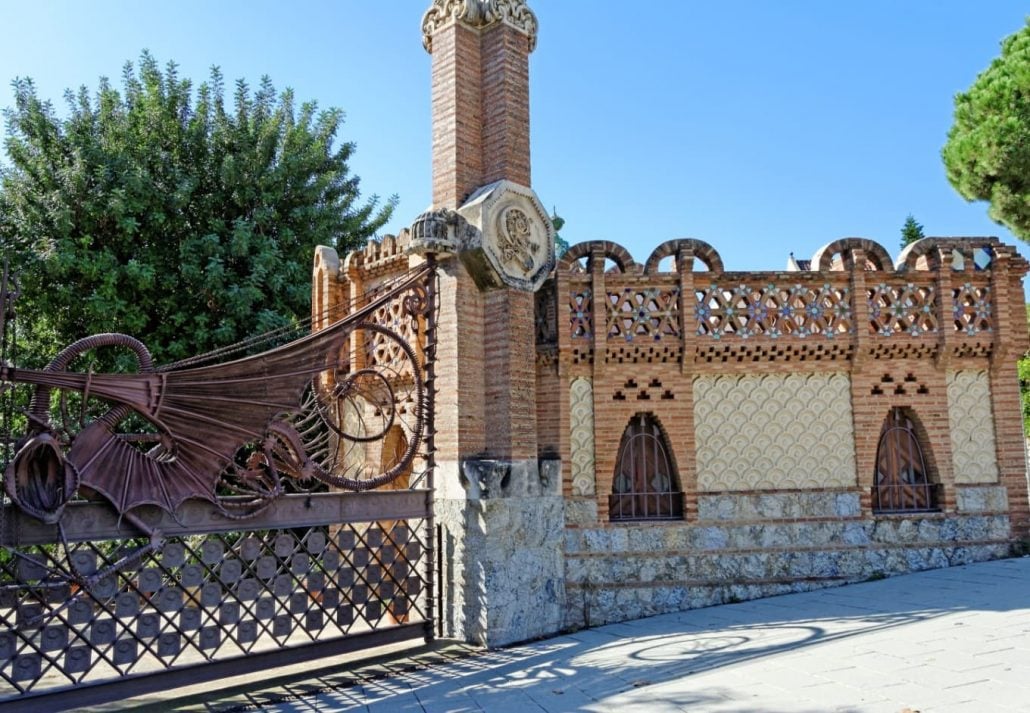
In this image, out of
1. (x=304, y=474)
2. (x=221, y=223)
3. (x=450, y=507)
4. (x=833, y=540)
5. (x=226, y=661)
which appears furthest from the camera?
(x=221, y=223)

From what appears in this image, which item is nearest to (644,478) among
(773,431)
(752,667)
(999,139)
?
(773,431)

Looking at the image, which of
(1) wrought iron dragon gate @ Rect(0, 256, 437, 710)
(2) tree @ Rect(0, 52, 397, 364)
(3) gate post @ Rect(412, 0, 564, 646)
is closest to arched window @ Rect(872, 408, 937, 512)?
(3) gate post @ Rect(412, 0, 564, 646)

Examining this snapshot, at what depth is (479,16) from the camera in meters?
7.63

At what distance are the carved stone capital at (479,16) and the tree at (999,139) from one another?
11931mm

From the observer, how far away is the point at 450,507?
701 centimetres

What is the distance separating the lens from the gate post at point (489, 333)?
6891mm

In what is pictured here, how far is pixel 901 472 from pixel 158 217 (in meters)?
11.5

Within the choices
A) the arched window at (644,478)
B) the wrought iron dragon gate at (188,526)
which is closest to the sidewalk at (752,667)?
the wrought iron dragon gate at (188,526)

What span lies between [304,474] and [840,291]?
6.13 metres

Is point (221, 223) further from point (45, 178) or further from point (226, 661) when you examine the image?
point (226, 661)

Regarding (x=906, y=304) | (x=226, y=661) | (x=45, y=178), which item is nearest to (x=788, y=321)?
(x=906, y=304)

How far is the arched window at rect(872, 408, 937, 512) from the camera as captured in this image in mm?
8594

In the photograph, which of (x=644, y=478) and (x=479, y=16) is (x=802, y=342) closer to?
(x=644, y=478)

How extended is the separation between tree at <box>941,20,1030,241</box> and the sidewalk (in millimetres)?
10982
